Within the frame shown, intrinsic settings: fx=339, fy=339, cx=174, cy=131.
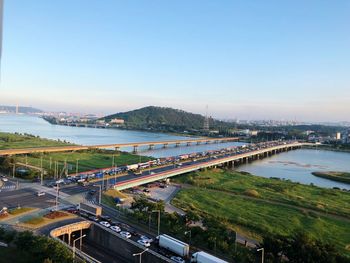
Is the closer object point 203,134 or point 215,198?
point 215,198

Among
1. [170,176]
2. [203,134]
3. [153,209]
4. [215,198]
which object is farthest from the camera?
[203,134]

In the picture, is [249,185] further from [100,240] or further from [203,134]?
[203,134]

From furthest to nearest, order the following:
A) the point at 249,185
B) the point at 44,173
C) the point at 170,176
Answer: the point at 170,176
the point at 249,185
the point at 44,173

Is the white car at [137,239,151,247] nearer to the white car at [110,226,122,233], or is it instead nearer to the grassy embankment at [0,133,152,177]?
the white car at [110,226,122,233]


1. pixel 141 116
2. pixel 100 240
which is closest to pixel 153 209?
pixel 100 240

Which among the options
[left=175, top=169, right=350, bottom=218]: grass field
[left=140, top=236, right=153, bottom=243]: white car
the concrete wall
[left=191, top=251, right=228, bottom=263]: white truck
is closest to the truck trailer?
the concrete wall

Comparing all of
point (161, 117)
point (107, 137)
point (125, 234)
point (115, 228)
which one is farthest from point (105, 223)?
point (161, 117)

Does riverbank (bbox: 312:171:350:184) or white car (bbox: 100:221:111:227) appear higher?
white car (bbox: 100:221:111:227)
